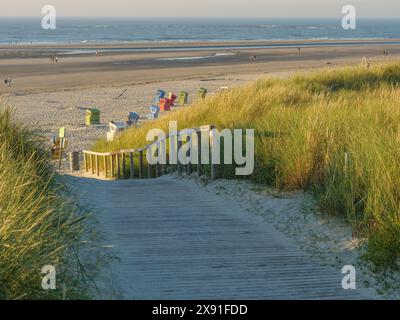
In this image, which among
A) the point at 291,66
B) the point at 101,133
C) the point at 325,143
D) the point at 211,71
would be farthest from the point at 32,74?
the point at 325,143

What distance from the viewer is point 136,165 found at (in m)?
14.6

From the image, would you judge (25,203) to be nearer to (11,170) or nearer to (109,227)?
(11,170)

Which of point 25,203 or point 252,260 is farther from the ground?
point 25,203

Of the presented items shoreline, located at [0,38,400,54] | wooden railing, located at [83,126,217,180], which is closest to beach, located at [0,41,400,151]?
shoreline, located at [0,38,400,54]

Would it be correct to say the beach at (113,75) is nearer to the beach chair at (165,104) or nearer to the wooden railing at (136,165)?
the beach chair at (165,104)

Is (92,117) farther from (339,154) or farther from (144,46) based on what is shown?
(144,46)

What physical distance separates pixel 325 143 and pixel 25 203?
14.5 feet

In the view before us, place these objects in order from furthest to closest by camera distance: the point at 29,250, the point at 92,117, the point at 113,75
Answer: the point at 113,75, the point at 92,117, the point at 29,250

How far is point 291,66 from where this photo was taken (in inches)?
1876

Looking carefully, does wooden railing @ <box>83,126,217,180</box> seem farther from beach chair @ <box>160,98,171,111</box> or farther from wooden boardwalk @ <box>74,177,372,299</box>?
beach chair @ <box>160,98,171,111</box>

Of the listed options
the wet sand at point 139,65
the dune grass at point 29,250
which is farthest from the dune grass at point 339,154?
the wet sand at point 139,65

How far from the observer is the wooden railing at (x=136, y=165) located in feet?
35.9

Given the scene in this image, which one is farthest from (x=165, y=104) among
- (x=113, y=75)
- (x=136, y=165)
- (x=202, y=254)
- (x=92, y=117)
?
(x=202, y=254)

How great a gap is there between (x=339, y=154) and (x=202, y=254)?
2.72m
